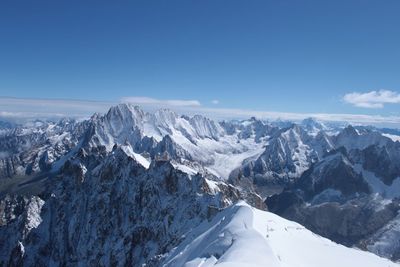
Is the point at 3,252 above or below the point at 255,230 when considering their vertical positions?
below

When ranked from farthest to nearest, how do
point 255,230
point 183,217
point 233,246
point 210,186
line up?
point 210,186
point 183,217
point 255,230
point 233,246

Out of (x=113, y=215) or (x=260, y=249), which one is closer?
(x=260, y=249)

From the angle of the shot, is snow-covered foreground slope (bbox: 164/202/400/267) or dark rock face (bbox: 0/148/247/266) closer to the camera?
snow-covered foreground slope (bbox: 164/202/400/267)

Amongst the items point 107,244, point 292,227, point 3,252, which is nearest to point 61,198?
point 3,252

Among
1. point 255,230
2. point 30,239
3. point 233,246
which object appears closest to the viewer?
point 233,246

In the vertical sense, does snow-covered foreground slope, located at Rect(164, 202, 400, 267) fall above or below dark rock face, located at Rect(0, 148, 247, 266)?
above

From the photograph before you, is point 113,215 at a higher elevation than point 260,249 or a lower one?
lower

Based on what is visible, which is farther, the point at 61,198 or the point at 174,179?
the point at 61,198

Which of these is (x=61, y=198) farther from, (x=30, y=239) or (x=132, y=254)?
(x=132, y=254)
